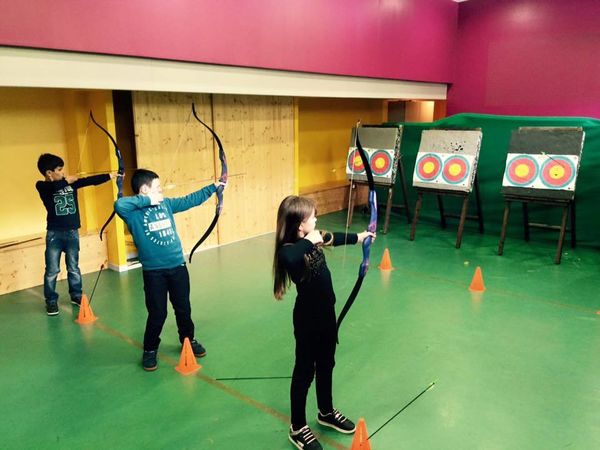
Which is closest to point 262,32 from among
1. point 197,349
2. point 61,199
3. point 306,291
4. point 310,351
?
point 61,199

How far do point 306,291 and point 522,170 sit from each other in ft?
12.7

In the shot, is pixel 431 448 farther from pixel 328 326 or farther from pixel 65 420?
pixel 65 420

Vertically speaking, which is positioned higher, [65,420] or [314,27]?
[314,27]

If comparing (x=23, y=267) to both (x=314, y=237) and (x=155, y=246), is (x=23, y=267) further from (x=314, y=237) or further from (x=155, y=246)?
(x=314, y=237)

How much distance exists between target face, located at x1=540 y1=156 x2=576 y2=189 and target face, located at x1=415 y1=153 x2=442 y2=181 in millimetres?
1077

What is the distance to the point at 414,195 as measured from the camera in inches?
257

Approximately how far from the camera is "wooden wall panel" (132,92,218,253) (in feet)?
14.5

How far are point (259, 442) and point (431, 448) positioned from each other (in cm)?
70

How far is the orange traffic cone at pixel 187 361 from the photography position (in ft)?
8.92

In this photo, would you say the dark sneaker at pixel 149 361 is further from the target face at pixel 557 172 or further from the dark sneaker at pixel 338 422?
the target face at pixel 557 172

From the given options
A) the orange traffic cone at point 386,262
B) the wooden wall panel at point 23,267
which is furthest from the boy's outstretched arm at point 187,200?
the orange traffic cone at point 386,262

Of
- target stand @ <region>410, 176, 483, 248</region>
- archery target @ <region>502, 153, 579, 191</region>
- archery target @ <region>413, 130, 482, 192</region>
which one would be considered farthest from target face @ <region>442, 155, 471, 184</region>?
archery target @ <region>502, 153, 579, 191</region>

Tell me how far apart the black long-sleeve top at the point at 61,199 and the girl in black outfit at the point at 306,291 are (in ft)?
6.54

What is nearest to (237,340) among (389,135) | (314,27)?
(314,27)
